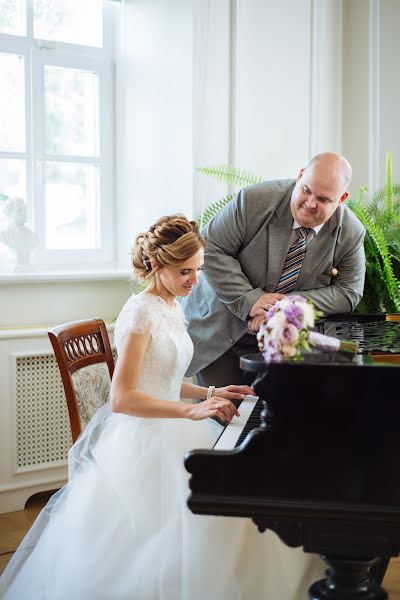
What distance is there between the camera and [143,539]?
1.92 m

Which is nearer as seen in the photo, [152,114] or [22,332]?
[22,332]

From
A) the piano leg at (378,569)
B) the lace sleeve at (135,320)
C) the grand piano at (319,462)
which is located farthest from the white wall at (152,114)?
the grand piano at (319,462)

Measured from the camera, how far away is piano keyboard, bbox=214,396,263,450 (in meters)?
1.79

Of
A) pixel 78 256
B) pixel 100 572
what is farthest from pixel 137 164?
pixel 100 572

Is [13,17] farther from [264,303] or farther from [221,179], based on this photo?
[264,303]

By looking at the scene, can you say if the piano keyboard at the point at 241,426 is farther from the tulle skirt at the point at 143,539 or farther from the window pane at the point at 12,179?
the window pane at the point at 12,179

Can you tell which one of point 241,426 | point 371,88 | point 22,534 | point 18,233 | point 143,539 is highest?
point 371,88

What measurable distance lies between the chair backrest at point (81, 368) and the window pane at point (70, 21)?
1.93m

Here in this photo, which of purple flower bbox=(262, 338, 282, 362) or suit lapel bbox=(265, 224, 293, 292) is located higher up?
suit lapel bbox=(265, 224, 293, 292)

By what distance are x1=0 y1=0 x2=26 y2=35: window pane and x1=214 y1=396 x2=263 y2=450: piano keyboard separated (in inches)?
96.1

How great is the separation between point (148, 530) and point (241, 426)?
351 millimetres

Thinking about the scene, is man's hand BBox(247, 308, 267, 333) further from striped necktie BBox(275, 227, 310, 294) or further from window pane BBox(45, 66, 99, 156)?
window pane BBox(45, 66, 99, 156)

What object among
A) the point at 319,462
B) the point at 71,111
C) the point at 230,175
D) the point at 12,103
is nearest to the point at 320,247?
the point at 230,175

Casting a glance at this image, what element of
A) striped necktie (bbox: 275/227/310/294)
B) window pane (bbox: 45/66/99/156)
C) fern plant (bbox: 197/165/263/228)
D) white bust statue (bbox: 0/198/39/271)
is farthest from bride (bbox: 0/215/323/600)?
window pane (bbox: 45/66/99/156)
